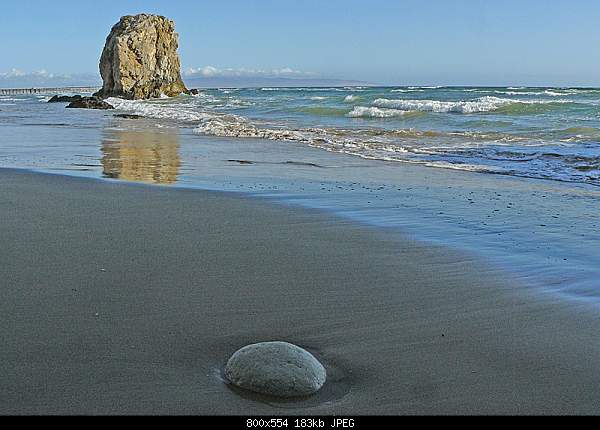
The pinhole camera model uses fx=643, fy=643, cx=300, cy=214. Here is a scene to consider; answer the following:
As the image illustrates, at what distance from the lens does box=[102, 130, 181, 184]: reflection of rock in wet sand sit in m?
8.13

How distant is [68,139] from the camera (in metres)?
13.7

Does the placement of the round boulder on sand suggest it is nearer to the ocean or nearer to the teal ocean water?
the ocean

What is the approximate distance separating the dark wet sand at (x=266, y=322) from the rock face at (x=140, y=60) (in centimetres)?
5896

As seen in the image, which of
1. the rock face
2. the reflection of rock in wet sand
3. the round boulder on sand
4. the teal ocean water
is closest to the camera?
the round boulder on sand

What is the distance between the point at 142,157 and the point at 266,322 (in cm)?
764

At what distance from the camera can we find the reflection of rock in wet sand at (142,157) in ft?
26.7

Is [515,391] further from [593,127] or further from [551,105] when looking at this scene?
[551,105]

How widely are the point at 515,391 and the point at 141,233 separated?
323 centimetres

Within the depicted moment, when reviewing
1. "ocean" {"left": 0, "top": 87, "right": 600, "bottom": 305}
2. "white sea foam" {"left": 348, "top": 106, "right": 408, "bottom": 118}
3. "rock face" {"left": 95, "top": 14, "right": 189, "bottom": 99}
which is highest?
"rock face" {"left": 95, "top": 14, "right": 189, "bottom": 99}

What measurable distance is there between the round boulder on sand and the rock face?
200 ft

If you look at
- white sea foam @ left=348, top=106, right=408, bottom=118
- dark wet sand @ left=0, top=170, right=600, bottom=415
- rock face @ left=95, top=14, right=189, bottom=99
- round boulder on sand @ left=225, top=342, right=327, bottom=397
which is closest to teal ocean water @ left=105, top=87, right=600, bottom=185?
white sea foam @ left=348, top=106, right=408, bottom=118

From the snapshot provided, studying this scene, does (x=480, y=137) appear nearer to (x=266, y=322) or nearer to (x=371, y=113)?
(x=371, y=113)

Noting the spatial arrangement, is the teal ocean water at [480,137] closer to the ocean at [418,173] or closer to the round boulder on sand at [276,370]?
the ocean at [418,173]
